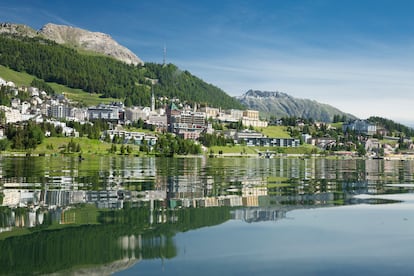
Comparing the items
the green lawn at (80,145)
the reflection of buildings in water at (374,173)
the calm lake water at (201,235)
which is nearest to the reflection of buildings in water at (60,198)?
the calm lake water at (201,235)

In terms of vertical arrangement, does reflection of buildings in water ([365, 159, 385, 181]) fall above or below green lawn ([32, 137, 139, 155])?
below

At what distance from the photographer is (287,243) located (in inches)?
667

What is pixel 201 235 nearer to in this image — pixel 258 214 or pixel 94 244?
pixel 94 244

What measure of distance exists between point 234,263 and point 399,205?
1651 centimetres

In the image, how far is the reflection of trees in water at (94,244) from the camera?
1393 cm

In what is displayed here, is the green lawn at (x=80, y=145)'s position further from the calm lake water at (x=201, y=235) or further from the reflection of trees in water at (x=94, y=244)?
the reflection of trees in water at (x=94, y=244)

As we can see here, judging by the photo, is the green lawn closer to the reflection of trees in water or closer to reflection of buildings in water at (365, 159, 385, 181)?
reflection of buildings in water at (365, 159, 385, 181)

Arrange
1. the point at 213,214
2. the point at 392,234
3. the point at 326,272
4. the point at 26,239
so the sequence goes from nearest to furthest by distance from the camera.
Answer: the point at 326,272 → the point at 26,239 → the point at 392,234 → the point at 213,214

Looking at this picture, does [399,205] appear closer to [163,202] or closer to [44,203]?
[163,202]

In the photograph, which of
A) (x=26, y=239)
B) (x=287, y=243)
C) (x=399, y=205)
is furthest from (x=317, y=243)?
(x=399, y=205)

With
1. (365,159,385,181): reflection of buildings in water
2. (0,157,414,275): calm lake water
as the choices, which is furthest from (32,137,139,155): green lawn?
(0,157,414,275): calm lake water

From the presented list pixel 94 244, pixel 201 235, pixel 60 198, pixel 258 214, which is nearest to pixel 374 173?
pixel 258 214

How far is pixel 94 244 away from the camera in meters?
16.0

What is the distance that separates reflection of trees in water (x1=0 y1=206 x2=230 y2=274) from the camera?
1393 centimetres
